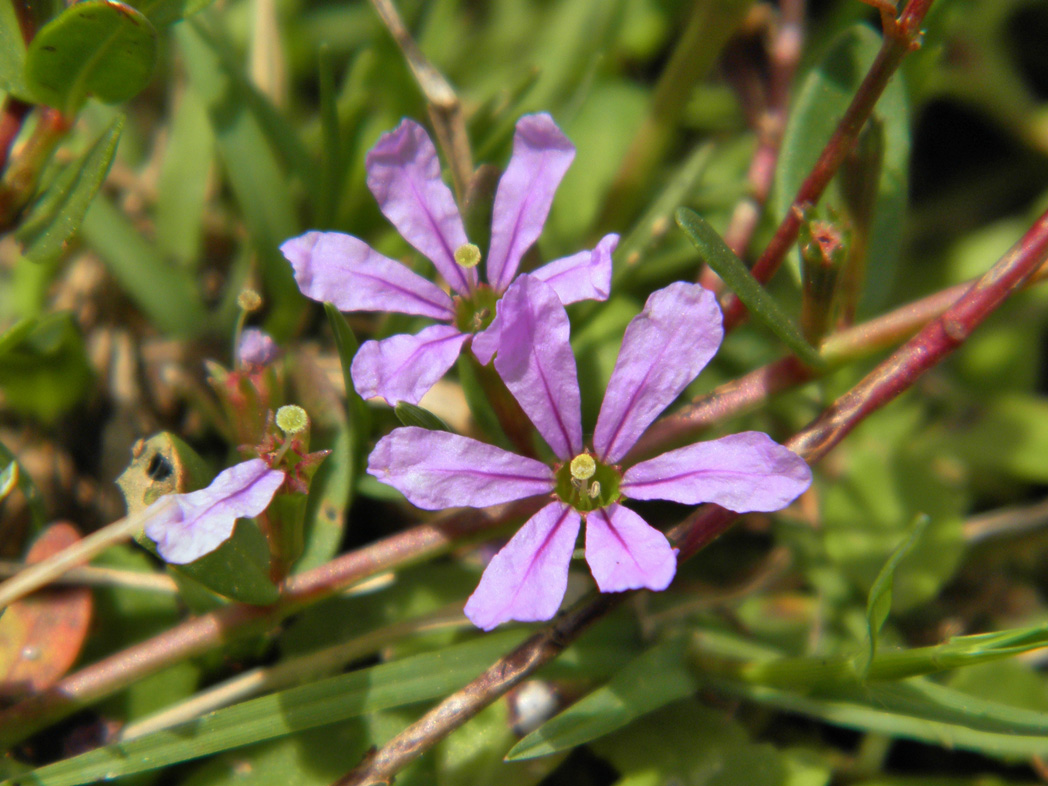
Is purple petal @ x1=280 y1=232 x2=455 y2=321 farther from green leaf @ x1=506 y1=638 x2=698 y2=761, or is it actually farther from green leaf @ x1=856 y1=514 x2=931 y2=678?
green leaf @ x1=856 y1=514 x2=931 y2=678

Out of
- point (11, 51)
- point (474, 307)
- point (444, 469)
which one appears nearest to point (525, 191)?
point (474, 307)

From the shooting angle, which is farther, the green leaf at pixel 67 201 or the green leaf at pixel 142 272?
the green leaf at pixel 142 272

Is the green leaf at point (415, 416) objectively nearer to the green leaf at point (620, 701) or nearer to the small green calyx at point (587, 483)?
the small green calyx at point (587, 483)

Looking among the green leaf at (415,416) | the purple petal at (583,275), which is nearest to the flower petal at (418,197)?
the purple petal at (583,275)

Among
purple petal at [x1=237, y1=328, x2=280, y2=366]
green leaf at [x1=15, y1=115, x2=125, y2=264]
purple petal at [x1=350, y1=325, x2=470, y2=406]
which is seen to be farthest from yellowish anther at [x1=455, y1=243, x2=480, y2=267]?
green leaf at [x1=15, y1=115, x2=125, y2=264]

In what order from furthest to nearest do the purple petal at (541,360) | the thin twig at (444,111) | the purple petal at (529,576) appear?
1. the thin twig at (444,111)
2. the purple petal at (541,360)
3. the purple petal at (529,576)

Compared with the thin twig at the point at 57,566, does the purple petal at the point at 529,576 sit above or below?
below
